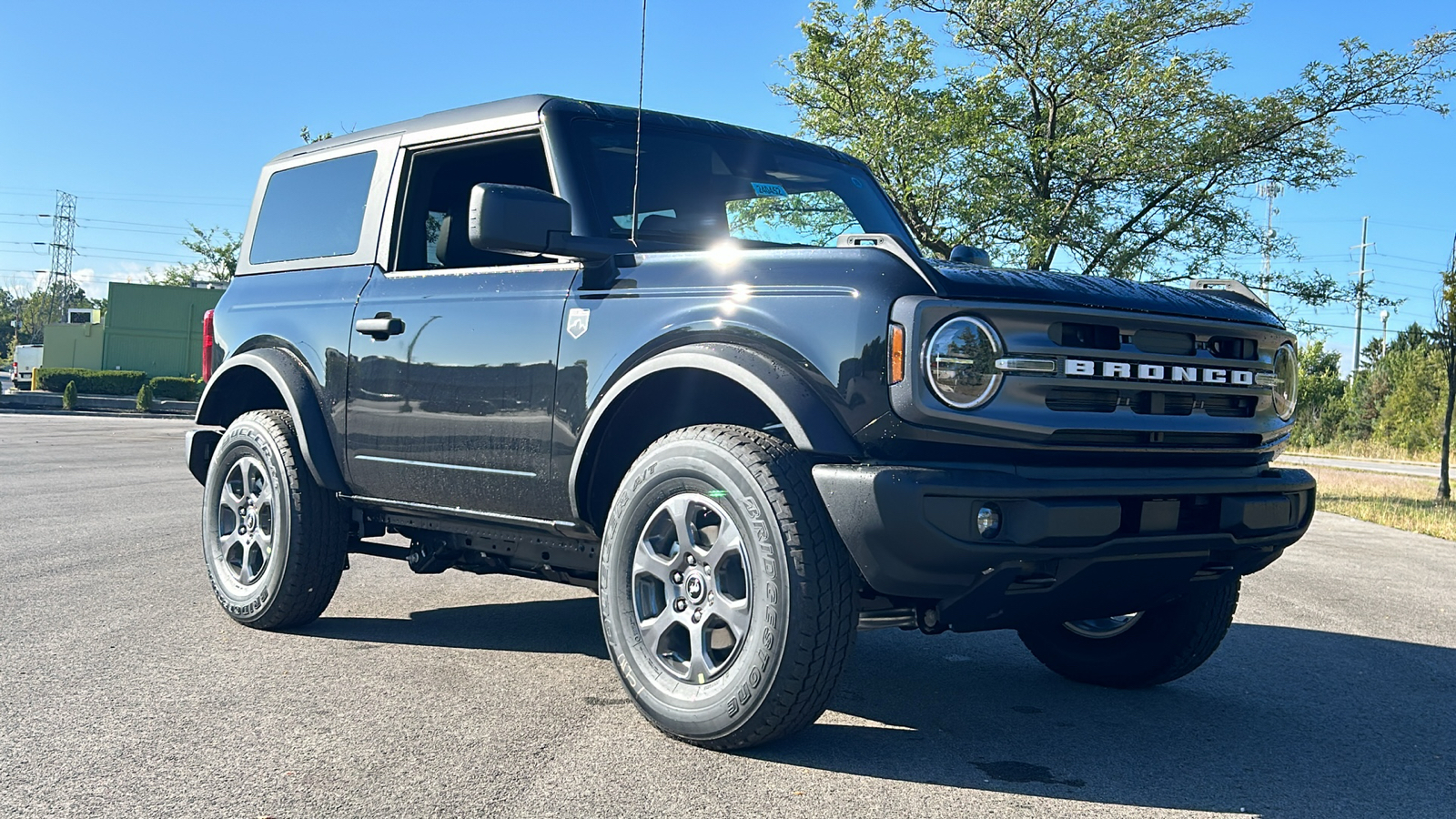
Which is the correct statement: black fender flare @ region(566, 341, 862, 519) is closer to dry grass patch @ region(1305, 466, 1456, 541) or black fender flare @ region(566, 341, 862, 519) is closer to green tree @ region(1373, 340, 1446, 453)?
dry grass patch @ region(1305, 466, 1456, 541)

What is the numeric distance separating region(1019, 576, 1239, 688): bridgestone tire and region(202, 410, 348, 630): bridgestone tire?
2.86 metres

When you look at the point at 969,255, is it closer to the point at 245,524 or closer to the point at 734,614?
the point at 734,614

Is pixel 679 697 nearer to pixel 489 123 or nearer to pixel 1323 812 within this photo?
pixel 1323 812

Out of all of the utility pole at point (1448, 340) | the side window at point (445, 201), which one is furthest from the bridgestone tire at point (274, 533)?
the utility pole at point (1448, 340)

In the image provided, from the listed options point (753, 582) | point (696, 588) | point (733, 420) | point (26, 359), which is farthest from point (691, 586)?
point (26, 359)

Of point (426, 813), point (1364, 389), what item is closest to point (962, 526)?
point (426, 813)

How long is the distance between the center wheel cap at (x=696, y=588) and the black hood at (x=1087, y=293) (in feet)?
3.61

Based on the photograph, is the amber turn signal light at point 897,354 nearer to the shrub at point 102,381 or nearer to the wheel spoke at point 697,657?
the wheel spoke at point 697,657

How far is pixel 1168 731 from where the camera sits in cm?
416

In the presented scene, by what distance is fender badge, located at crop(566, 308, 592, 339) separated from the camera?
13.7 ft

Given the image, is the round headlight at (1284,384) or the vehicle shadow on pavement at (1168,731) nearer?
the vehicle shadow on pavement at (1168,731)

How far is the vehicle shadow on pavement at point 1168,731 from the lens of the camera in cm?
348

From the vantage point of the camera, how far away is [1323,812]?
3.27m

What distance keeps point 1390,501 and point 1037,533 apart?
52.1 ft
